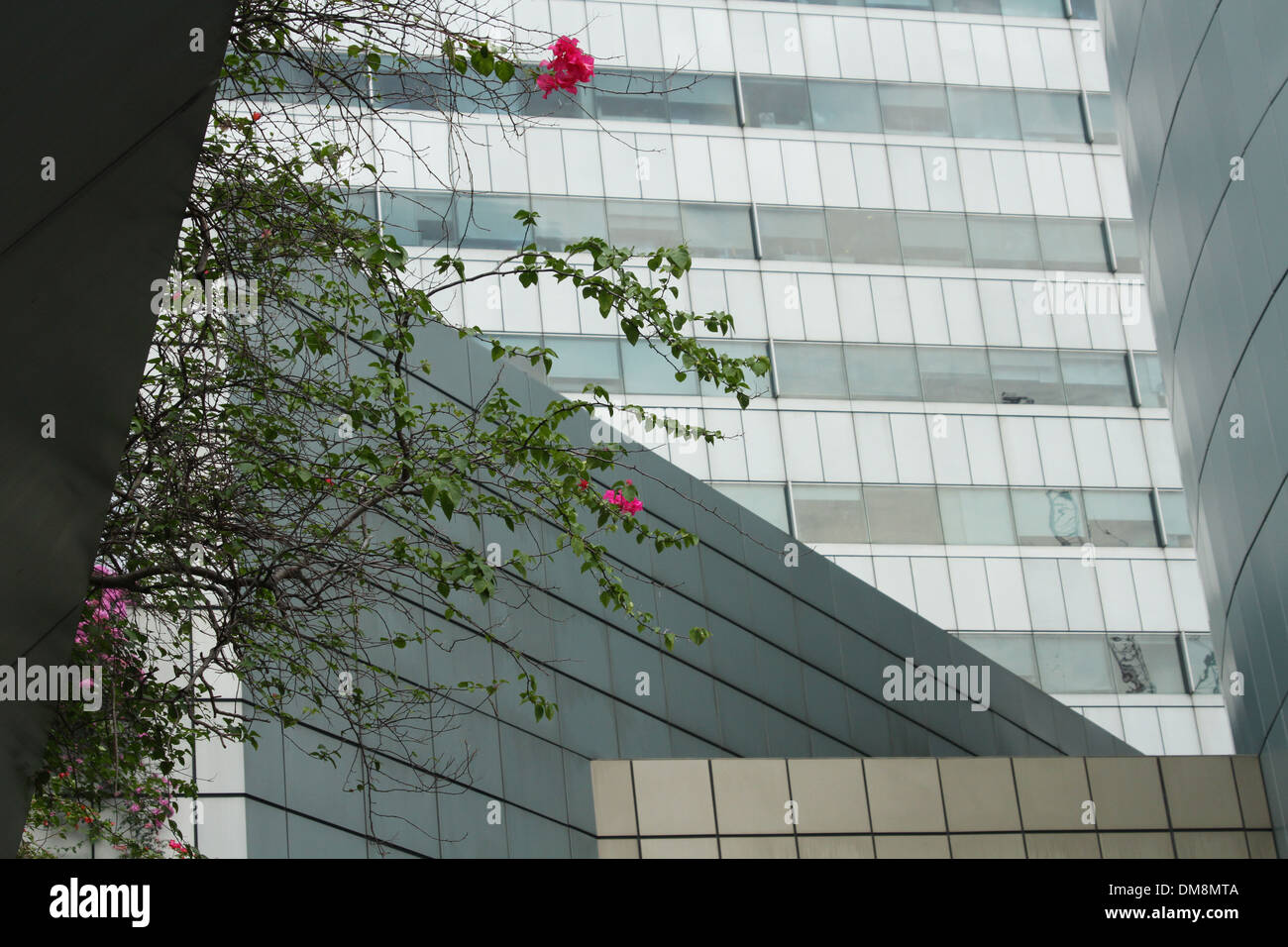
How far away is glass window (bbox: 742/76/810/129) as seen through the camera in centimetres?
3966

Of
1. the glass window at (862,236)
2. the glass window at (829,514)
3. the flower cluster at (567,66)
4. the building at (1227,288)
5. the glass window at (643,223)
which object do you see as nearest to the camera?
the flower cluster at (567,66)

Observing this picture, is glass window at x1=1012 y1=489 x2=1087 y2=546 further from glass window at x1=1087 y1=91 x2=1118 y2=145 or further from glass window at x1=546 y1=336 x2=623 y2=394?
glass window at x1=546 y1=336 x2=623 y2=394

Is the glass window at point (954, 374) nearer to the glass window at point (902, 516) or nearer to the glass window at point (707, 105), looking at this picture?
Result: the glass window at point (902, 516)

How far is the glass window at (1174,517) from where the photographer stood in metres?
39.3

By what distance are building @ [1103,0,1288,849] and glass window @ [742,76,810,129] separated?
2011 cm

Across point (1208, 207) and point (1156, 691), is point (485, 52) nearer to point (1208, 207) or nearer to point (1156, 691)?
point (1208, 207)

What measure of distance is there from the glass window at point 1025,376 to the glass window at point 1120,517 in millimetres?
2875

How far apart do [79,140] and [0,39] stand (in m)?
0.35

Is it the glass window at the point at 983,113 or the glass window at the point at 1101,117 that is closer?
the glass window at the point at 983,113

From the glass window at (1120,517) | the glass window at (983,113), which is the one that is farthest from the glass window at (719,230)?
the glass window at (1120,517)

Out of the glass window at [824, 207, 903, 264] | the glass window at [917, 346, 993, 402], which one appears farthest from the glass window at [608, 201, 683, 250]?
the glass window at [917, 346, 993, 402]

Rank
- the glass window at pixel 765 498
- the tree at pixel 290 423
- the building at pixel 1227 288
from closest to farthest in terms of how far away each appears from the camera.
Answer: the tree at pixel 290 423, the building at pixel 1227 288, the glass window at pixel 765 498
